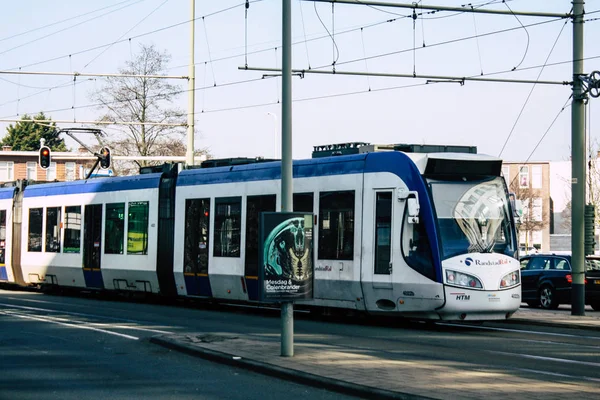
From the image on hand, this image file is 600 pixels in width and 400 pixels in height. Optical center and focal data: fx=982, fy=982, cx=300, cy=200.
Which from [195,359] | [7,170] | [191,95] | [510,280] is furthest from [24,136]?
[195,359]

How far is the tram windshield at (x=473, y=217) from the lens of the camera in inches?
709

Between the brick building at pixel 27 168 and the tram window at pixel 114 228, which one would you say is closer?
the tram window at pixel 114 228

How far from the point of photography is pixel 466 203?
1844 centimetres

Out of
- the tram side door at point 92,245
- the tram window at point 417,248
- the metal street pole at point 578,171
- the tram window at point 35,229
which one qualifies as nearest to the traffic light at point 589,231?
the metal street pole at point 578,171

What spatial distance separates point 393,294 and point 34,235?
17.0 meters

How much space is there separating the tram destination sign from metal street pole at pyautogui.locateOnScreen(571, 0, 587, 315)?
35.6 ft

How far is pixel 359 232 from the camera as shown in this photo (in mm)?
19141

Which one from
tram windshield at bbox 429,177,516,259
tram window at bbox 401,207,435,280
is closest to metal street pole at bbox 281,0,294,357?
tram window at bbox 401,207,435,280

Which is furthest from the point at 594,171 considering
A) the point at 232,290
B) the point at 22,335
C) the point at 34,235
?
the point at 22,335

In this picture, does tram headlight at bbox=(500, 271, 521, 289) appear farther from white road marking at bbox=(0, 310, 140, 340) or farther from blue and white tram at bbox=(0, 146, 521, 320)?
white road marking at bbox=(0, 310, 140, 340)

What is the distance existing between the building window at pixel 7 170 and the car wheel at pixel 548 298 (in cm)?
7557

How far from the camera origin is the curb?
9656 millimetres

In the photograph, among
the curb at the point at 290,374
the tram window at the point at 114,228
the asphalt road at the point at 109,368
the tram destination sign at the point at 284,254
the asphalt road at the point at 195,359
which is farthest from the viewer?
the tram window at the point at 114,228

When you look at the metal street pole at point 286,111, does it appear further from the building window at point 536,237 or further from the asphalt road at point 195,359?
the building window at point 536,237
